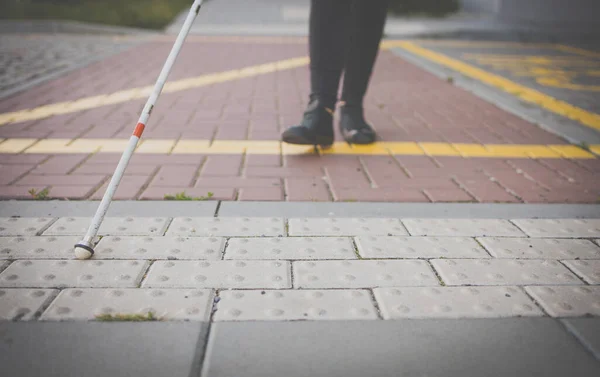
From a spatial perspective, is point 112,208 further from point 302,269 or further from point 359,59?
point 359,59

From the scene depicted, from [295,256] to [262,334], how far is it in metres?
0.42

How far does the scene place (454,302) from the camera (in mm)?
1396

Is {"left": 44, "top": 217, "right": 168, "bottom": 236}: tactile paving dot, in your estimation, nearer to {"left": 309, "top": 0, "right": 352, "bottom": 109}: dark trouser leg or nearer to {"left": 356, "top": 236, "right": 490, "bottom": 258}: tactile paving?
{"left": 356, "top": 236, "right": 490, "bottom": 258}: tactile paving

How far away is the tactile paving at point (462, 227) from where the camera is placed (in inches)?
71.3

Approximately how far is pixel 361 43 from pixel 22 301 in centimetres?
216

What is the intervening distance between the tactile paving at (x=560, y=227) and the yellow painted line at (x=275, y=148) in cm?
81

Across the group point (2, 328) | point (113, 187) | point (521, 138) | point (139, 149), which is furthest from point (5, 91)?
point (521, 138)

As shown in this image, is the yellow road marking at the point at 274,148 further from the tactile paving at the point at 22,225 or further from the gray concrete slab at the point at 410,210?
the tactile paving at the point at 22,225

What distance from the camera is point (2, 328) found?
1.23m

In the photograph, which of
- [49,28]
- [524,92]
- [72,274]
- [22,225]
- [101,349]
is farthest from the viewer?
[49,28]

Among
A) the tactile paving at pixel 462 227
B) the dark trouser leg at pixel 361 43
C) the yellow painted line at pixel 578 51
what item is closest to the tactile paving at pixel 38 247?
the tactile paving at pixel 462 227

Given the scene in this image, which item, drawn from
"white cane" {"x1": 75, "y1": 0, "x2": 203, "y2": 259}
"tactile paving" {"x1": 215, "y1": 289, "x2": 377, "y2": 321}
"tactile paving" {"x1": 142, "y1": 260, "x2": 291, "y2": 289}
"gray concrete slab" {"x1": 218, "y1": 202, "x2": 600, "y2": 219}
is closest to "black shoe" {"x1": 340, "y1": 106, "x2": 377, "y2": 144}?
"gray concrete slab" {"x1": 218, "y1": 202, "x2": 600, "y2": 219}

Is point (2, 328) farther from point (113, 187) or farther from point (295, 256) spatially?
point (295, 256)

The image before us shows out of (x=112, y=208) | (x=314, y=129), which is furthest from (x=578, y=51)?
(x=112, y=208)
